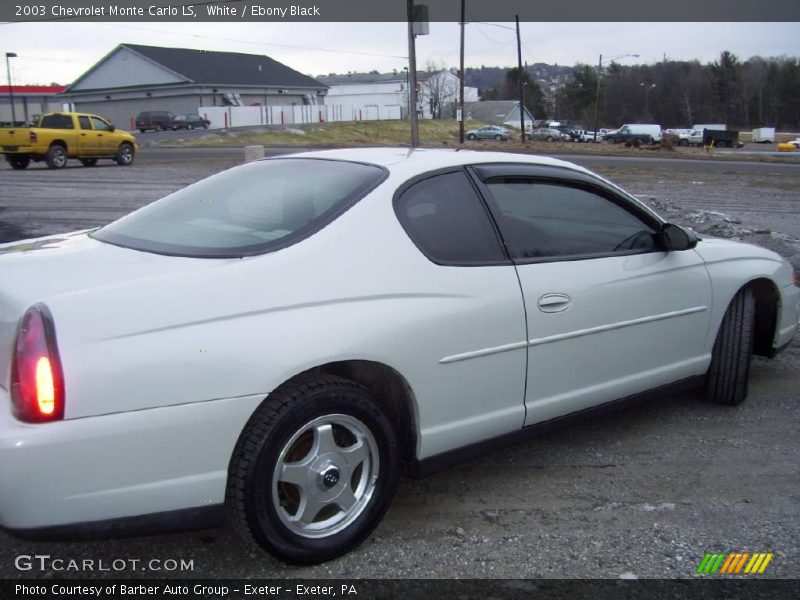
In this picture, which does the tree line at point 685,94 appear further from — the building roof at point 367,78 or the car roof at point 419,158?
the car roof at point 419,158

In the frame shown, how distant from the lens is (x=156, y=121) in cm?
5722

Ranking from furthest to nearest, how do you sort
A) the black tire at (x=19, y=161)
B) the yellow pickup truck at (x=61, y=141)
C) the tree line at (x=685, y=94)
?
the tree line at (x=685, y=94) → the black tire at (x=19, y=161) → the yellow pickup truck at (x=61, y=141)

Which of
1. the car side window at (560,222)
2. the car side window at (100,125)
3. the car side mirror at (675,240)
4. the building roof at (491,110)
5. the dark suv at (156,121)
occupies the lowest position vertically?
the car side mirror at (675,240)

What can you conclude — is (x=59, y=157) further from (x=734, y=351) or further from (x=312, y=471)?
(x=312, y=471)

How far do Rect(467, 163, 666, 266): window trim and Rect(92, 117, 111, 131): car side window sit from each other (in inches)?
940

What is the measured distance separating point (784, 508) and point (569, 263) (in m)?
1.41

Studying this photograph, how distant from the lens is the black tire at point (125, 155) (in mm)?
25791

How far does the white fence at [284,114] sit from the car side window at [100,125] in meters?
33.1

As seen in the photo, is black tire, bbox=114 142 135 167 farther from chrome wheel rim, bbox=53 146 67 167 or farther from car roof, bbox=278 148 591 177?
car roof, bbox=278 148 591 177

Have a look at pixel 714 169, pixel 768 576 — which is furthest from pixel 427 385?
pixel 714 169

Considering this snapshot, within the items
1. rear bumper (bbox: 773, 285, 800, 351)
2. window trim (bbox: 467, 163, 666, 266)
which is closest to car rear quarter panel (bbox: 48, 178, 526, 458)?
window trim (bbox: 467, 163, 666, 266)

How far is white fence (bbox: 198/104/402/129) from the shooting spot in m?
61.1

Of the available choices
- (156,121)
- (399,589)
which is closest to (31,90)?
(156,121)

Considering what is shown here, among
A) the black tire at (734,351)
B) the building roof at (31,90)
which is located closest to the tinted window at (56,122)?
the black tire at (734,351)
